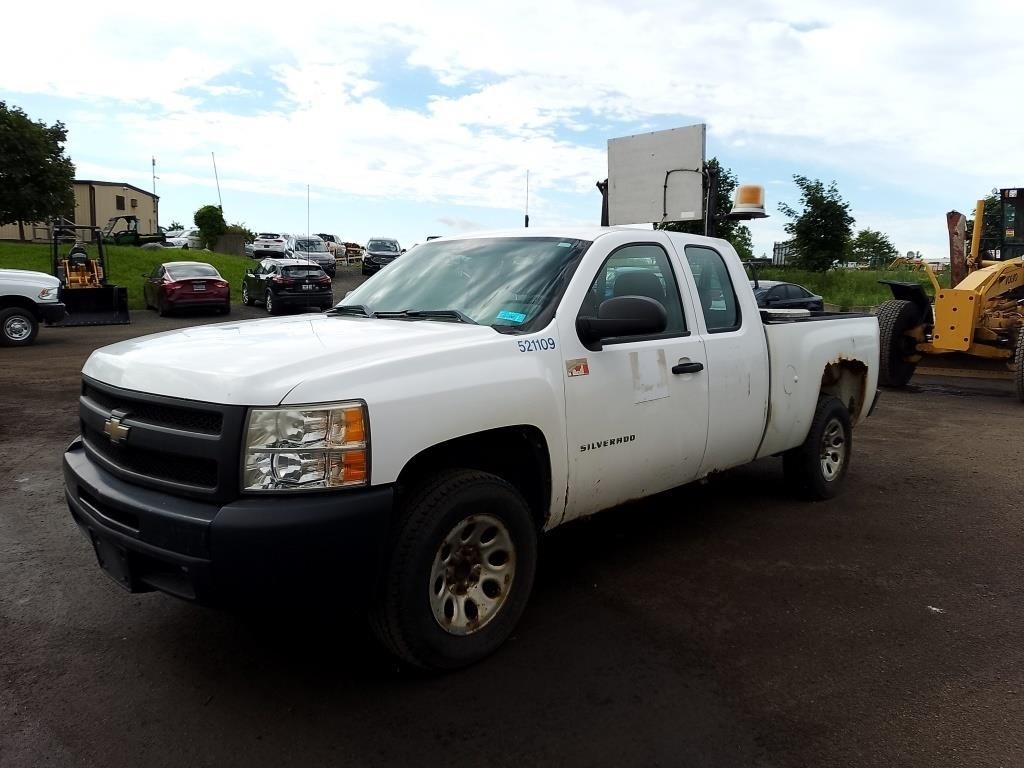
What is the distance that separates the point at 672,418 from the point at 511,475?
40.6 inches

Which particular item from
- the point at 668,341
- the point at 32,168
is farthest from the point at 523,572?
the point at 32,168

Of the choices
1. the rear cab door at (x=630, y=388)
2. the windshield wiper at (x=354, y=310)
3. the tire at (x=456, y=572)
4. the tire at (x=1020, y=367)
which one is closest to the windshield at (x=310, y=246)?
the tire at (x=1020, y=367)

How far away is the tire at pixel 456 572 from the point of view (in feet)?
9.77

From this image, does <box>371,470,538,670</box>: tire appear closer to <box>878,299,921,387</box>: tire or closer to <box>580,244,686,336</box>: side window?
<box>580,244,686,336</box>: side window

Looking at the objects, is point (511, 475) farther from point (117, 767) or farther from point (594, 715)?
point (117, 767)

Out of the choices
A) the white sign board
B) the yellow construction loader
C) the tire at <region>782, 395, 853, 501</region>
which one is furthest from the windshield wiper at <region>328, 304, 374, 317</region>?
the yellow construction loader

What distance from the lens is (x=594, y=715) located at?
296cm

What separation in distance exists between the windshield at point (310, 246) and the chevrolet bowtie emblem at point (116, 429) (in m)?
33.7

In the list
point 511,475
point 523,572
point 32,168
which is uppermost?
point 32,168

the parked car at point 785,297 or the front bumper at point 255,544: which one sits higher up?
Answer: the parked car at point 785,297

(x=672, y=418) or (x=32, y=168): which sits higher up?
(x=32, y=168)

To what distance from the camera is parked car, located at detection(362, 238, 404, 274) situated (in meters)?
35.1

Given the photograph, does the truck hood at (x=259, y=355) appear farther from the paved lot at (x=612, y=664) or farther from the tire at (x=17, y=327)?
the tire at (x=17, y=327)

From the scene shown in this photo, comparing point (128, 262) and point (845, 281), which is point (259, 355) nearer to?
point (845, 281)
